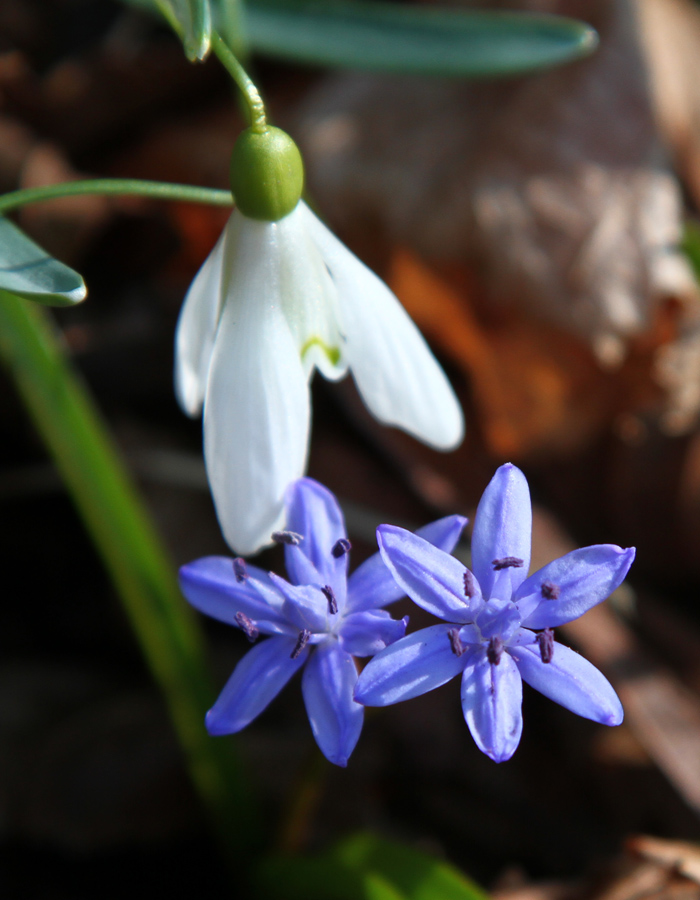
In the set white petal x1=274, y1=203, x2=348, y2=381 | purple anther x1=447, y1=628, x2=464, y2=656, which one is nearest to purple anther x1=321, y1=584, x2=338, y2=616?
purple anther x1=447, y1=628, x2=464, y2=656

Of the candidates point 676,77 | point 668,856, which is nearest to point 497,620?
point 668,856

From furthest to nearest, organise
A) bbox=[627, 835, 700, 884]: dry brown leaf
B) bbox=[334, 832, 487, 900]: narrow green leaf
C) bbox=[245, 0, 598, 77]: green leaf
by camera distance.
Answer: bbox=[245, 0, 598, 77]: green leaf → bbox=[627, 835, 700, 884]: dry brown leaf → bbox=[334, 832, 487, 900]: narrow green leaf

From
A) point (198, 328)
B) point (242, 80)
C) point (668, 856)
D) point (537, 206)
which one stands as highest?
point (242, 80)

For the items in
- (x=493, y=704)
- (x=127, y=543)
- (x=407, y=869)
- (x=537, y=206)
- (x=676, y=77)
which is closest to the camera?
(x=493, y=704)

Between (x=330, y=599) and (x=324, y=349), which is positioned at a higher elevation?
(x=324, y=349)

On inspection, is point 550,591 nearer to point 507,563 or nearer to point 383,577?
point 507,563

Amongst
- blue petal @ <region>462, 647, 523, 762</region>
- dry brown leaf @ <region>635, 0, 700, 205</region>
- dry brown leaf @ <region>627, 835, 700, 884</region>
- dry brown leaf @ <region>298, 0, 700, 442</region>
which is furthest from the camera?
dry brown leaf @ <region>635, 0, 700, 205</region>

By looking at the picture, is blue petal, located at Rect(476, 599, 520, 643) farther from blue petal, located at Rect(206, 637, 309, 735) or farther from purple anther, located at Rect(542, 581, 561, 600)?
blue petal, located at Rect(206, 637, 309, 735)

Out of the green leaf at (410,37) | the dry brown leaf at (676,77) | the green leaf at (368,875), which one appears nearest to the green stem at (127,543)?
the green leaf at (368,875)

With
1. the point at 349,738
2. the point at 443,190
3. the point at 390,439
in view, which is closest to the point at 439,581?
the point at 349,738
